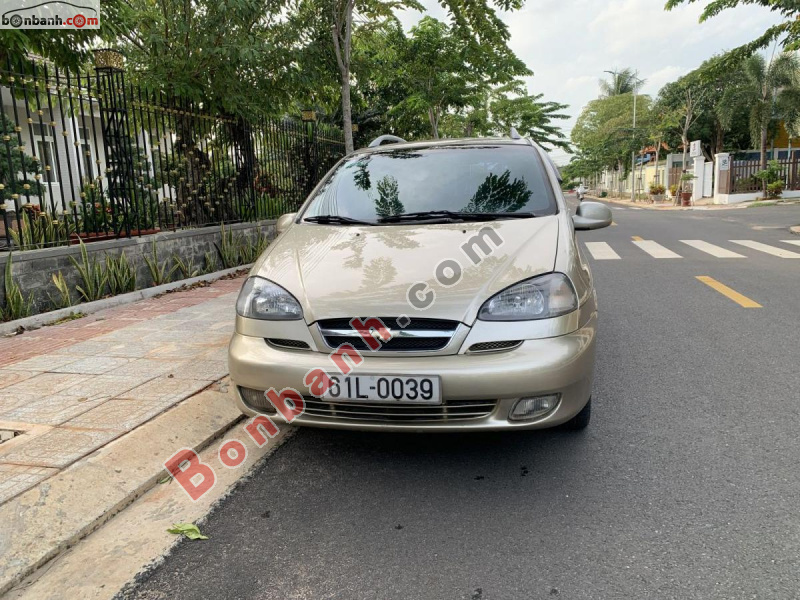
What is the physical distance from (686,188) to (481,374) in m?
41.5

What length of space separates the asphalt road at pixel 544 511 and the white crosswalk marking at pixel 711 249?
7038 millimetres

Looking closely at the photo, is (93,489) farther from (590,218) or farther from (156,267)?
(156,267)

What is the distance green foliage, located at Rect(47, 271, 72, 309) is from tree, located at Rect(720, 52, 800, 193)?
3719 cm

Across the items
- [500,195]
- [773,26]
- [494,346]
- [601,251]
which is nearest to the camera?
[494,346]

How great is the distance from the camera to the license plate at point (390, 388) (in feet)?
7.91

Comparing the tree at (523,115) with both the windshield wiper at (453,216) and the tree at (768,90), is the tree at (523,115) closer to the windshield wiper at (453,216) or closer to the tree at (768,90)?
the tree at (768,90)

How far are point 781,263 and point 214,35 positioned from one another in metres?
8.84

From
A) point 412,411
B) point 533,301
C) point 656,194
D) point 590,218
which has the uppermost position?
point 656,194

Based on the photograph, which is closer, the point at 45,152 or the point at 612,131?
the point at 45,152

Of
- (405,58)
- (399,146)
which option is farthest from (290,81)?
(405,58)

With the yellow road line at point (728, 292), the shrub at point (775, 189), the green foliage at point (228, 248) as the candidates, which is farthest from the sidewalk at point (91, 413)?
the shrub at point (775, 189)

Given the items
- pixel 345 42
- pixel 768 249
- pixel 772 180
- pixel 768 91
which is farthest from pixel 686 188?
pixel 345 42

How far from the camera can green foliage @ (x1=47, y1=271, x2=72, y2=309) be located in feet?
19.5

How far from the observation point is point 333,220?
3.56 meters
